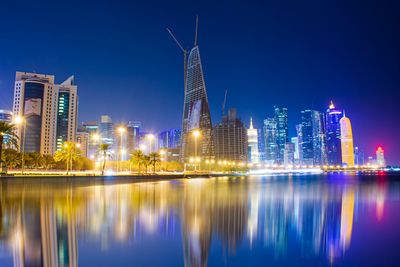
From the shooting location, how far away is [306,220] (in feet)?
46.8

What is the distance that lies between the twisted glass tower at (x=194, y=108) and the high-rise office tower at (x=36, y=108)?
73.4 metres

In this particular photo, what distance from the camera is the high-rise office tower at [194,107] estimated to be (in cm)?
17312

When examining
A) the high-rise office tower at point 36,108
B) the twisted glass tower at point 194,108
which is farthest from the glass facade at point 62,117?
the twisted glass tower at point 194,108

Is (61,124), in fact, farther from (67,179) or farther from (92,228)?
(92,228)

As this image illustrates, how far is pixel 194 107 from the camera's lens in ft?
579

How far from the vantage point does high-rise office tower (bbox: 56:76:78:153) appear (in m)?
193

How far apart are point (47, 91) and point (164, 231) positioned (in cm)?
19103

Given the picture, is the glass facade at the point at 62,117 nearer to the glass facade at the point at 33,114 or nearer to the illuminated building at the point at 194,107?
the glass facade at the point at 33,114

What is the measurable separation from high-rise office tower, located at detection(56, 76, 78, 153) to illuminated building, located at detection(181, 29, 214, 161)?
66.2 meters

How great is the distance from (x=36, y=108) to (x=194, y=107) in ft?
272

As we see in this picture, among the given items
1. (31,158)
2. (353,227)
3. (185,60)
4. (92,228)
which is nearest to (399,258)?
(353,227)

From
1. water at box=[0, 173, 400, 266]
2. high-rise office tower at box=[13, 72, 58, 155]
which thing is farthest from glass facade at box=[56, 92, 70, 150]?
water at box=[0, 173, 400, 266]

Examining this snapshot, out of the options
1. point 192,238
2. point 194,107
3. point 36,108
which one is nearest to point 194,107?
point 194,107

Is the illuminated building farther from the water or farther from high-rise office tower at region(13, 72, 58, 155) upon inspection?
the water
